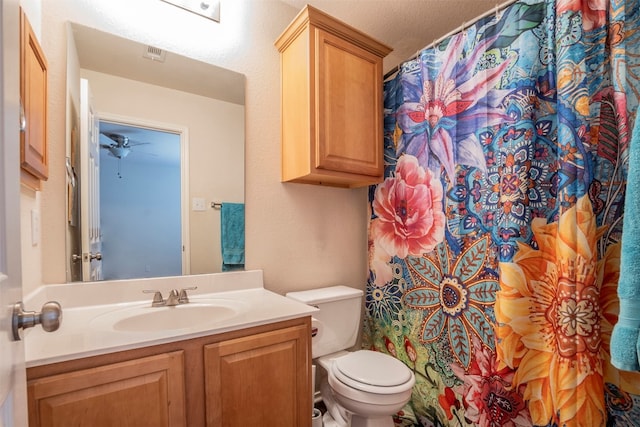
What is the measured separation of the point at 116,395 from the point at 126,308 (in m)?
0.44

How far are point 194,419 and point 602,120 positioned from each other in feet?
5.79

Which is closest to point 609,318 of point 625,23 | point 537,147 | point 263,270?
point 537,147

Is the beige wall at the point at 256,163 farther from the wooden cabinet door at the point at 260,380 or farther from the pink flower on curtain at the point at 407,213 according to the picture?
the wooden cabinet door at the point at 260,380

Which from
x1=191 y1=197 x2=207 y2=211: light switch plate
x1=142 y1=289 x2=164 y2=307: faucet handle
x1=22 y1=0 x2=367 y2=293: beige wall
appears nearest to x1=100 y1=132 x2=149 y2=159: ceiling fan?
x1=22 y1=0 x2=367 y2=293: beige wall

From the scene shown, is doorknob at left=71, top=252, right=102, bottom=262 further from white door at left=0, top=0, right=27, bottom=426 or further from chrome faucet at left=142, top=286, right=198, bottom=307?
white door at left=0, top=0, right=27, bottom=426

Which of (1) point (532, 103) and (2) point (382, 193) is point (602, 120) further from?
(2) point (382, 193)

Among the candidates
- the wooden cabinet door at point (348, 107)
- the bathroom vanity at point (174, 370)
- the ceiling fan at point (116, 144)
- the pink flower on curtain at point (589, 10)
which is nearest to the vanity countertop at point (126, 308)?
the bathroom vanity at point (174, 370)

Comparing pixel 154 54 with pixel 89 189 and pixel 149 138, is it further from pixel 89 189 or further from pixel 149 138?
pixel 89 189

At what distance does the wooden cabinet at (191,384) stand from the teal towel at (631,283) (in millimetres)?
956

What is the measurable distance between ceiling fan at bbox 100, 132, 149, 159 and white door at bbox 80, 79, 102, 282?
25 mm

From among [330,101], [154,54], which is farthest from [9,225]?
[330,101]

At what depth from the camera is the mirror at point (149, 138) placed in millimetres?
1222

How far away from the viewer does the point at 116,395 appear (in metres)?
0.83

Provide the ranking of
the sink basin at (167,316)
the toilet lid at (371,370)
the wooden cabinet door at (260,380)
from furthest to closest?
the toilet lid at (371,370) → the sink basin at (167,316) → the wooden cabinet door at (260,380)
